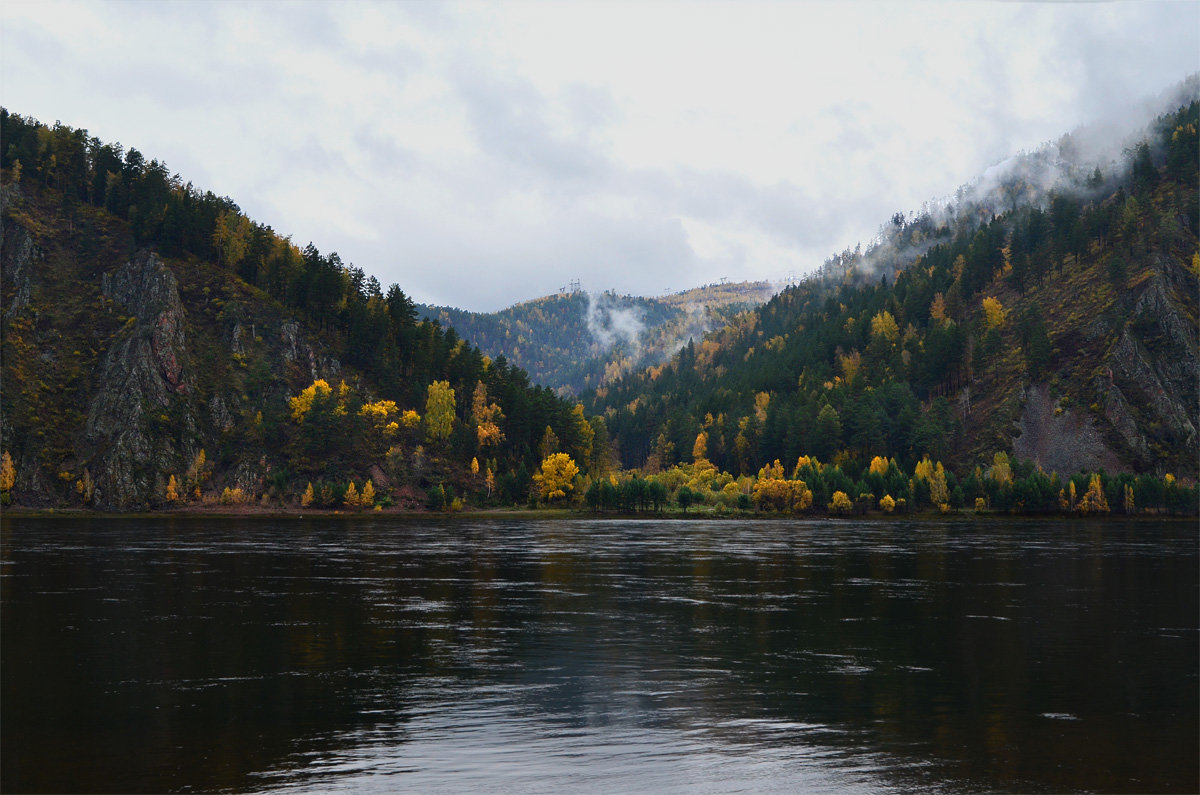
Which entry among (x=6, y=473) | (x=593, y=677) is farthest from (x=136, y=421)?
(x=593, y=677)

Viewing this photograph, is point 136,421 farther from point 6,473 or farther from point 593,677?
point 593,677

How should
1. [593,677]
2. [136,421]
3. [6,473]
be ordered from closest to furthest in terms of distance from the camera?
[593,677] → [6,473] → [136,421]

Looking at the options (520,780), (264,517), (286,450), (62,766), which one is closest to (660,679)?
(520,780)

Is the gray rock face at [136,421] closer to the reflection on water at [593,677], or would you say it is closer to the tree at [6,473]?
the tree at [6,473]

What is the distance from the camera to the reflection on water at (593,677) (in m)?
26.7

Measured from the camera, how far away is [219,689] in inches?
1437

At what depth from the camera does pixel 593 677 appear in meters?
39.7

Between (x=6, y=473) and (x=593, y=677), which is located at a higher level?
(x=6, y=473)

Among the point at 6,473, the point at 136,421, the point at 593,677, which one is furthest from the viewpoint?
the point at 136,421

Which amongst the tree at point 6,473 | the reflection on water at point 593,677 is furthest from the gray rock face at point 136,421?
the reflection on water at point 593,677

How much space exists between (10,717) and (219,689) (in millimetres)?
7232

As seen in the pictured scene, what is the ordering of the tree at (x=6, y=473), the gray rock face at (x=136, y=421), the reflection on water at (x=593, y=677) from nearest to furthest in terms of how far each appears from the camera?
the reflection on water at (x=593, y=677) → the tree at (x=6, y=473) → the gray rock face at (x=136, y=421)

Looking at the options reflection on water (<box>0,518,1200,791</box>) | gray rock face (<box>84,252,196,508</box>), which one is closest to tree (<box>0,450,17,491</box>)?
gray rock face (<box>84,252,196,508</box>)

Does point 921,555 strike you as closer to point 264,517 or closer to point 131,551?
point 131,551
